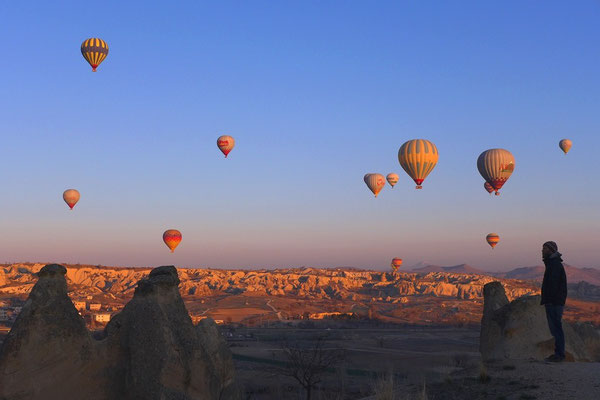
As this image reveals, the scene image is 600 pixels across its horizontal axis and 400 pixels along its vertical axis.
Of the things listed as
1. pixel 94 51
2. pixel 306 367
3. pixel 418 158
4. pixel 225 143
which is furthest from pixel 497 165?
pixel 94 51

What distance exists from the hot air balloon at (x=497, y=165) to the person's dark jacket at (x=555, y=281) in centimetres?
5035

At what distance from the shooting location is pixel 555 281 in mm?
13109

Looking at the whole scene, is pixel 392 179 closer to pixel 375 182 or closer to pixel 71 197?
pixel 375 182

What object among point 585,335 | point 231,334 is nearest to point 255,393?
point 585,335

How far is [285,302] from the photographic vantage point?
166 meters

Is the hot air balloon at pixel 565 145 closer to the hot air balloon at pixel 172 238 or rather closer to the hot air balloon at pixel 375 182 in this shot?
the hot air balloon at pixel 375 182

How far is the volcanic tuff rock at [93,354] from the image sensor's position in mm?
12695

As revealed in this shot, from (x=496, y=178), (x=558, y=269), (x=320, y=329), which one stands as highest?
(x=496, y=178)

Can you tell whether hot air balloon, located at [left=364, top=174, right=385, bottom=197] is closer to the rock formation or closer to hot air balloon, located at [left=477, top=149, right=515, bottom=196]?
hot air balloon, located at [left=477, top=149, right=515, bottom=196]

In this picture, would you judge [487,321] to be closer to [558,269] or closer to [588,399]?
[558,269]

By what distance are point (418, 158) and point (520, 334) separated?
148ft

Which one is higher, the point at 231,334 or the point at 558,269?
the point at 558,269

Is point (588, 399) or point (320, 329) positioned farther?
point (320, 329)

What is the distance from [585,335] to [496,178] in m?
40.9
